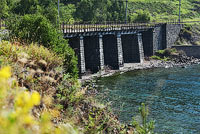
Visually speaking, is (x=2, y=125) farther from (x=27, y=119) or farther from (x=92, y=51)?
(x=92, y=51)

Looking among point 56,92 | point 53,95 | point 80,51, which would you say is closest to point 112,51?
point 80,51

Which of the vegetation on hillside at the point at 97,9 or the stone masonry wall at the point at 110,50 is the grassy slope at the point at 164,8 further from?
the stone masonry wall at the point at 110,50

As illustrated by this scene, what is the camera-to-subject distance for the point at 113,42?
5512 centimetres

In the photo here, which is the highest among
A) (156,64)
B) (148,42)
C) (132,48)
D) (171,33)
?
(171,33)

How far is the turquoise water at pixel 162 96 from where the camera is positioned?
79.9ft

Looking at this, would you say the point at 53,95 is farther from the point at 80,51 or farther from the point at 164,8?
the point at 164,8

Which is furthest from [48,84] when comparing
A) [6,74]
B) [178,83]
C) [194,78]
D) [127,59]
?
[127,59]

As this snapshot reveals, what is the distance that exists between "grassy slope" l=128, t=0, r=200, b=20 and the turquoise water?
58.2m

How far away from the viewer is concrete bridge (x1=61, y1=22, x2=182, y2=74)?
4691cm

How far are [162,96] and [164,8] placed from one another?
86422 millimetres

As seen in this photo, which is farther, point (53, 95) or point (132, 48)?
point (132, 48)

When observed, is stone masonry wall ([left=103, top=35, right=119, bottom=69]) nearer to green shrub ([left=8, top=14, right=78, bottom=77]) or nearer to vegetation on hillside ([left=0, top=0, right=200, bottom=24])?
vegetation on hillside ([left=0, top=0, right=200, bottom=24])

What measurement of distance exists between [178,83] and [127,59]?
21.3 m

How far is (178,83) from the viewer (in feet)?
135
